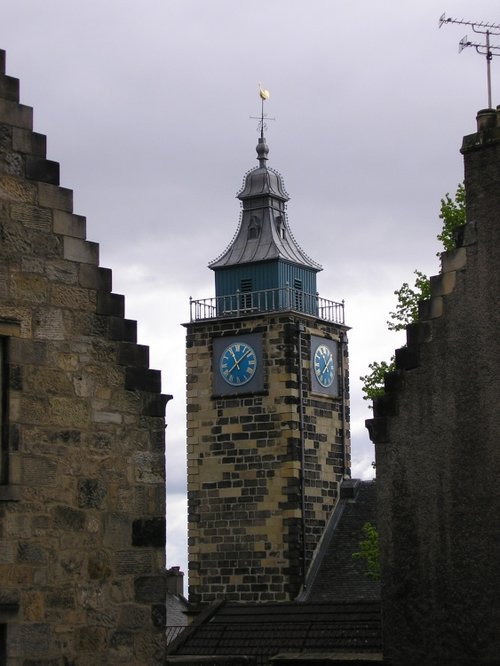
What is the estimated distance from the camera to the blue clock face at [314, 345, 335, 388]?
156 ft

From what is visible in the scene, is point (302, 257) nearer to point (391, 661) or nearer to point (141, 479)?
point (391, 661)

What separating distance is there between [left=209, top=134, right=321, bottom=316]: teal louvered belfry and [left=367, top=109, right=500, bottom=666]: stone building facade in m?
30.2

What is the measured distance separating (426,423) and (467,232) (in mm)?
2018

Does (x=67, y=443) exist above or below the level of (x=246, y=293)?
below

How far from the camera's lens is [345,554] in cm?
4512

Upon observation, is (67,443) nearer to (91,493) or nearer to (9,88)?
(91,493)

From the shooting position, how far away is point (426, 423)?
17250 millimetres

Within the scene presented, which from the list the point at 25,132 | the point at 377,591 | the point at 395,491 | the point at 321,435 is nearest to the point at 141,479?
the point at 25,132

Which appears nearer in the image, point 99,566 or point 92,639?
point 92,639

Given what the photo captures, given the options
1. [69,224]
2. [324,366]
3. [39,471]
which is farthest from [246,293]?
[39,471]

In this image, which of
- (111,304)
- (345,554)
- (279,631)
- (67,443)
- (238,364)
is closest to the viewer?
(67,443)

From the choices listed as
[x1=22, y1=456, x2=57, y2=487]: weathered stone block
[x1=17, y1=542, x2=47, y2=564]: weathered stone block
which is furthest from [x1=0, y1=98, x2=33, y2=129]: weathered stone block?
[x1=17, y1=542, x2=47, y2=564]: weathered stone block

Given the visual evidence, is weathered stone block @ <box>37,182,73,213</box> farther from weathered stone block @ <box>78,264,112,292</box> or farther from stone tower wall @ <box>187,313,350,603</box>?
stone tower wall @ <box>187,313,350,603</box>

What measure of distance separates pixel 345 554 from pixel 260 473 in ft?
10.5
